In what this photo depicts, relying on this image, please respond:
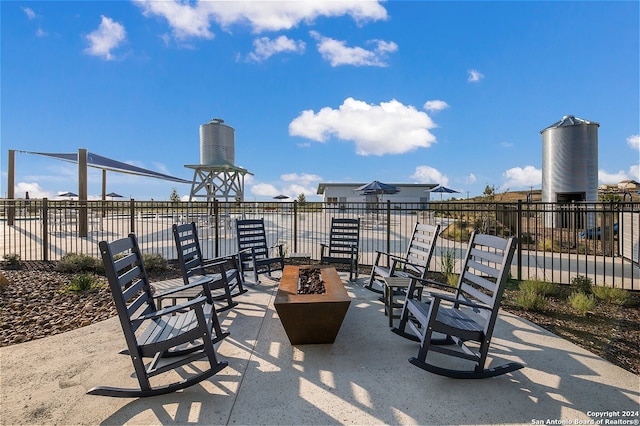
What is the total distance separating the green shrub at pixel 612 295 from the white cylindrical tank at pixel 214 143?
39.1 ft

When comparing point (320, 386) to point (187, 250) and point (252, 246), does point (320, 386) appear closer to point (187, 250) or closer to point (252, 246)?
point (187, 250)

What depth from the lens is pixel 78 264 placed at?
6.29 metres

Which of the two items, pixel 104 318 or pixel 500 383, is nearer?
pixel 500 383

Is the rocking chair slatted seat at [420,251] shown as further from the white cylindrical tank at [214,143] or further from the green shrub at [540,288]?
the white cylindrical tank at [214,143]

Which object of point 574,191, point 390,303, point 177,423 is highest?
point 574,191

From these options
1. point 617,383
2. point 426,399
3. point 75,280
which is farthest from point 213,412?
point 75,280

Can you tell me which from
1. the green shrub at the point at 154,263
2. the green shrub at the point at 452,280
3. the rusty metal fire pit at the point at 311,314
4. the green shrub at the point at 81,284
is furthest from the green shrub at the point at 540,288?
the green shrub at the point at 81,284

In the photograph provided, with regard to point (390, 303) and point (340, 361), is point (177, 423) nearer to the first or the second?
point (340, 361)

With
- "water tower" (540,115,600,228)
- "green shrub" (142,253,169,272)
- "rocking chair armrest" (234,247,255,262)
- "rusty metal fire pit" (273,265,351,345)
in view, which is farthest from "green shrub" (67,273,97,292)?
"water tower" (540,115,600,228)

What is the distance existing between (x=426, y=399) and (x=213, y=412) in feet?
5.10

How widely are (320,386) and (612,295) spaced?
15.7 feet

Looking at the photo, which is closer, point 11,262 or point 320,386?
point 320,386

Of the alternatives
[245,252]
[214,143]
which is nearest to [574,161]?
[245,252]

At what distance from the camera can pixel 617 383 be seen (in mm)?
2525
